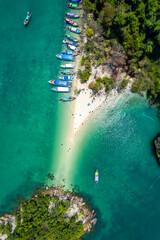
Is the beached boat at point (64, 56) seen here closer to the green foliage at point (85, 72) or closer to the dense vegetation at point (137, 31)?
the green foliage at point (85, 72)

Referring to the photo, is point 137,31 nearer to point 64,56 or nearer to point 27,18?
point 64,56

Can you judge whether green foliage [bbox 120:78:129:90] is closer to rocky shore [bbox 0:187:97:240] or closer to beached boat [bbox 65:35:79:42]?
beached boat [bbox 65:35:79:42]

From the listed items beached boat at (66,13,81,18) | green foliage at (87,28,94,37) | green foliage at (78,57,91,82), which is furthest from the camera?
beached boat at (66,13,81,18)

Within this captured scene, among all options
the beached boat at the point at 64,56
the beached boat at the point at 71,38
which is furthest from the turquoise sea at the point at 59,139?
the beached boat at the point at 71,38

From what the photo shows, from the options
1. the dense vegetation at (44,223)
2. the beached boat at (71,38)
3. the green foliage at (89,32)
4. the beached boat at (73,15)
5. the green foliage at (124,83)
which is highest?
the beached boat at (73,15)

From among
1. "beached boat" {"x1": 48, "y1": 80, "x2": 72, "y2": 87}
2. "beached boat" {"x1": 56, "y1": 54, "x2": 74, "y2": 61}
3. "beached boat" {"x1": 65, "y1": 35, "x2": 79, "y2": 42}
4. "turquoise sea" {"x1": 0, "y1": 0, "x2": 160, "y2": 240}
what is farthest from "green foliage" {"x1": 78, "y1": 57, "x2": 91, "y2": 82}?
"turquoise sea" {"x1": 0, "y1": 0, "x2": 160, "y2": 240}

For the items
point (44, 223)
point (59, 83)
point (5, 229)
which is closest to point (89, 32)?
point (59, 83)

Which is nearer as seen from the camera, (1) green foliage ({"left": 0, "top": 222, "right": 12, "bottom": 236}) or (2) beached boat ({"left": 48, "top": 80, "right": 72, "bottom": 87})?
(1) green foliage ({"left": 0, "top": 222, "right": 12, "bottom": 236})
